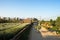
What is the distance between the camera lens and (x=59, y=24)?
28.2m

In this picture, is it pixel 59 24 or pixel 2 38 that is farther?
pixel 59 24

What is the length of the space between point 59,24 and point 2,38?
21200 millimetres

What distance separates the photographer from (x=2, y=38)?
8203mm
